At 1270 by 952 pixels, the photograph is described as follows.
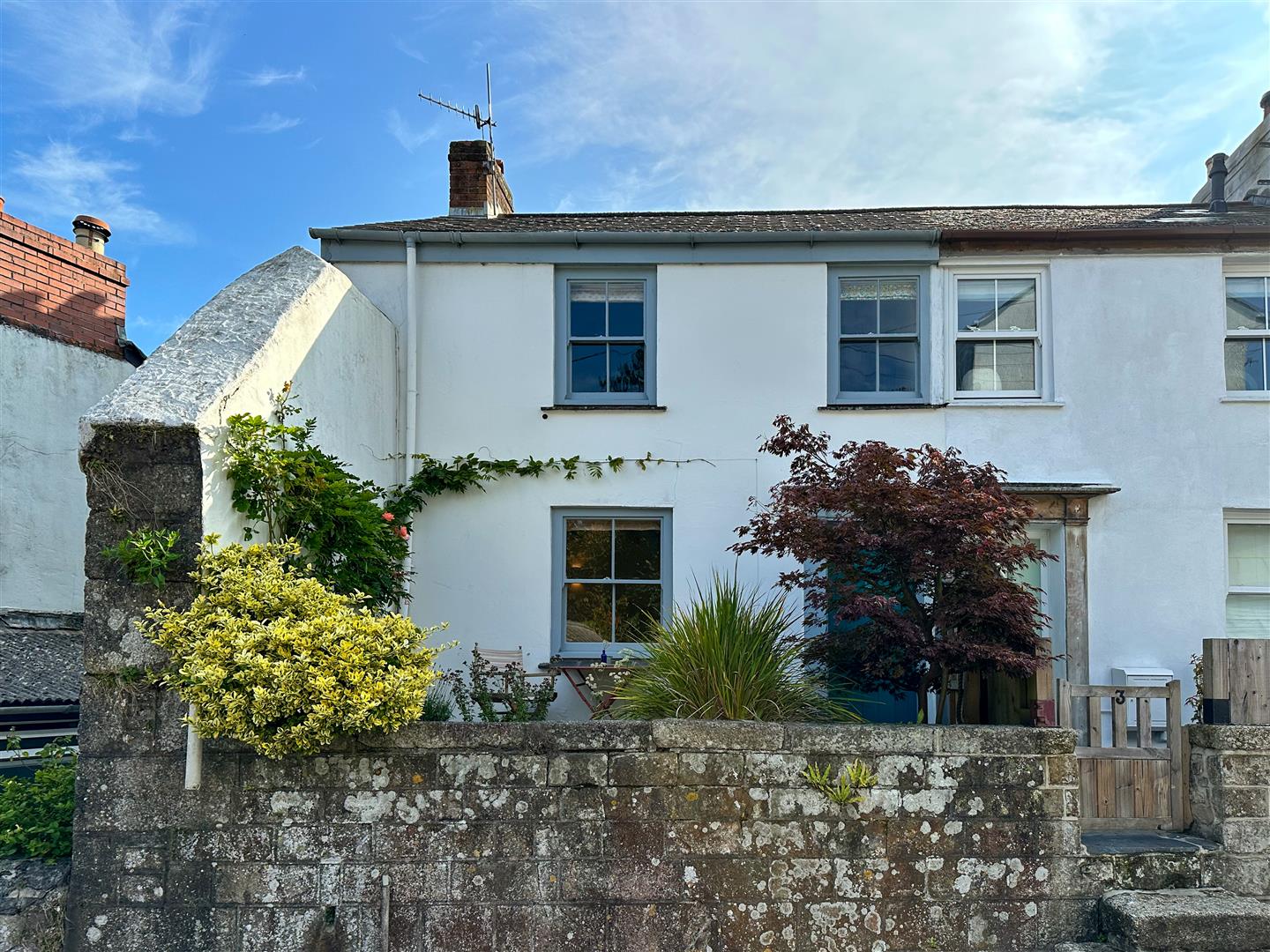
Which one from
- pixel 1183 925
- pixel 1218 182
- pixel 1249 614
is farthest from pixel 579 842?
pixel 1218 182

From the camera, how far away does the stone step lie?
4.23 m

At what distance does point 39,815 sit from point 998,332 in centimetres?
858

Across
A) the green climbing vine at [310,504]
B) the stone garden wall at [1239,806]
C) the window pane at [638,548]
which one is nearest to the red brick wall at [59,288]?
the green climbing vine at [310,504]

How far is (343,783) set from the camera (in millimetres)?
4461

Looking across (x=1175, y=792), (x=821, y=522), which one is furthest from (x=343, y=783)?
(x=1175, y=792)

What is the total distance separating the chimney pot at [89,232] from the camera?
9406mm

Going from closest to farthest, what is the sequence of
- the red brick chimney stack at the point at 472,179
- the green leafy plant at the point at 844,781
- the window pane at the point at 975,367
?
1. the green leafy plant at the point at 844,781
2. the window pane at the point at 975,367
3. the red brick chimney stack at the point at 472,179

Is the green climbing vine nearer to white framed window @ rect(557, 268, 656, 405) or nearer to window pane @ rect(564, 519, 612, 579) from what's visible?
window pane @ rect(564, 519, 612, 579)

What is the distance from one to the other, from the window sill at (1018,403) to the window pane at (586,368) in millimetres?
3496

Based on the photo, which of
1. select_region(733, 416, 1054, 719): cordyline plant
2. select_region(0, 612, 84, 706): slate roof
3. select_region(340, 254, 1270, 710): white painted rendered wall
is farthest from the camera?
select_region(340, 254, 1270, 710): white painted rendered wall

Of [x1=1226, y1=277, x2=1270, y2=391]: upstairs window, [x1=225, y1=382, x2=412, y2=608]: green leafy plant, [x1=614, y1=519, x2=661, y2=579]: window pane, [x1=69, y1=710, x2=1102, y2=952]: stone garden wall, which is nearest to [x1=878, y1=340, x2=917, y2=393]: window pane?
[x1=614, y1=519, x2=661, y2=579]: window pane

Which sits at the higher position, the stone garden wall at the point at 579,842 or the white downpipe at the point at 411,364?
the white downpipe at the point at 411,364

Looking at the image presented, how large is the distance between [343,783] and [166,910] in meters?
1.13

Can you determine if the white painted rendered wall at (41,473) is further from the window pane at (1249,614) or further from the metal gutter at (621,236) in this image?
the window pane at (1249,614)
